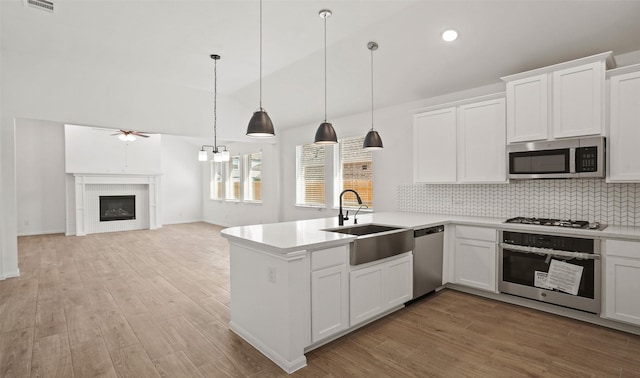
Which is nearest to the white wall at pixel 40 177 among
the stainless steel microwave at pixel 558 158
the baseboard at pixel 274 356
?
the baseboard at pixel 274 356

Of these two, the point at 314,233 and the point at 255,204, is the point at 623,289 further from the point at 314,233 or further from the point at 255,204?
the point at 255,204

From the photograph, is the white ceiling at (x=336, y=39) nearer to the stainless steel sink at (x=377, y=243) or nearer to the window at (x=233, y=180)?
the stainless steel sink at (x=377, y=243)

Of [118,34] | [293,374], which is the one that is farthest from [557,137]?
[118,34]

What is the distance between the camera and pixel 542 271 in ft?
10.3

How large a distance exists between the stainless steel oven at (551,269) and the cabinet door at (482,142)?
2.62 feet

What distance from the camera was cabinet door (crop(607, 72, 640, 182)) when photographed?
2.76m

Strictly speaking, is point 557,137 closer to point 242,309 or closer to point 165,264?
point 242,309

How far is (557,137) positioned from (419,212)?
205 centimetres

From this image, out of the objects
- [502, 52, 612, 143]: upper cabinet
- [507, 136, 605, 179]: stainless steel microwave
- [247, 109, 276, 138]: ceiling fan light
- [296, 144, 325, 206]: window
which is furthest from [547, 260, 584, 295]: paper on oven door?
[296, 144, 325, 206]: window

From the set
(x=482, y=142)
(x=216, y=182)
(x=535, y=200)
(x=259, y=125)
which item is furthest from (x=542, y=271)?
(x=216, y=182)

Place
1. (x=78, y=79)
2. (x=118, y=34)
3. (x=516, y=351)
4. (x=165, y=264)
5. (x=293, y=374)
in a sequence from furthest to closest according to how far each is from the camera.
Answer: (x=165, y=264), (x=78, y=79), (x=118, y=34), (x=516, y=351), (x=293, y=374)

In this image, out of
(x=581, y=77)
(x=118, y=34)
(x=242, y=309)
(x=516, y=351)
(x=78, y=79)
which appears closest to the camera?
(x=516, y=351)

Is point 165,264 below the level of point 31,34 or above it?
below

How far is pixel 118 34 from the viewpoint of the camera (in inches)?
150
